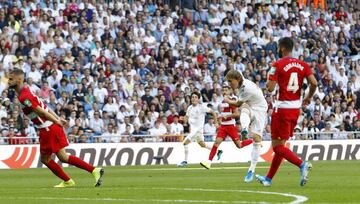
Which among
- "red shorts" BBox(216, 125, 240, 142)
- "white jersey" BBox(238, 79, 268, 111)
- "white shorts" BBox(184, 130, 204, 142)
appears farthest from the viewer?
"white shorts" BBox(184, 130, 204, 142)

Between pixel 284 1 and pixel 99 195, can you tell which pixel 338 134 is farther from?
pixel 99 195

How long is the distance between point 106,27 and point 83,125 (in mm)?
5153

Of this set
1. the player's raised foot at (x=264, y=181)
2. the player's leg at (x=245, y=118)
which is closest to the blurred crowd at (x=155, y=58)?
the player's leg at (x=245, y=118)

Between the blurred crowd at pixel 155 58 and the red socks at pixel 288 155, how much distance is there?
16.7 metres

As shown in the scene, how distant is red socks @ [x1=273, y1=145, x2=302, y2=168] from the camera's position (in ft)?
60.9

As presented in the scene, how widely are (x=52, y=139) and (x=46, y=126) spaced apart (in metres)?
0.26

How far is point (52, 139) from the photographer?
19.2 meters

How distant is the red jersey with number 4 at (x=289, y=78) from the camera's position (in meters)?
18.8

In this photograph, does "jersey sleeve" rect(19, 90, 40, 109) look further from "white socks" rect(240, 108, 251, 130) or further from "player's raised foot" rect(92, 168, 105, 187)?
"white socks" rect(240, 108, 251, 130)

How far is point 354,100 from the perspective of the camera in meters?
42.1

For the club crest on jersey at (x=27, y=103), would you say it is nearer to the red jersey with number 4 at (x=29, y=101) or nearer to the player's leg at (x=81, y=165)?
the red jersey with number 4 at (x=29, y=101)

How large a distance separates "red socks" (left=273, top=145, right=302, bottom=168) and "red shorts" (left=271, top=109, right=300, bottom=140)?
0.20m

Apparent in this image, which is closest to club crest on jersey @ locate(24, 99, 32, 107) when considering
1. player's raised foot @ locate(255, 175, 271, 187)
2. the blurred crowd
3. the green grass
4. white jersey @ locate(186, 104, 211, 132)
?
the green grass

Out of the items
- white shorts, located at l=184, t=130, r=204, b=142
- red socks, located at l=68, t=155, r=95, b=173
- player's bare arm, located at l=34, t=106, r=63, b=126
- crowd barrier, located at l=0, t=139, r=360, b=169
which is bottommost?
crowd barrier, located at l=0, t=139, r=360, b=169
